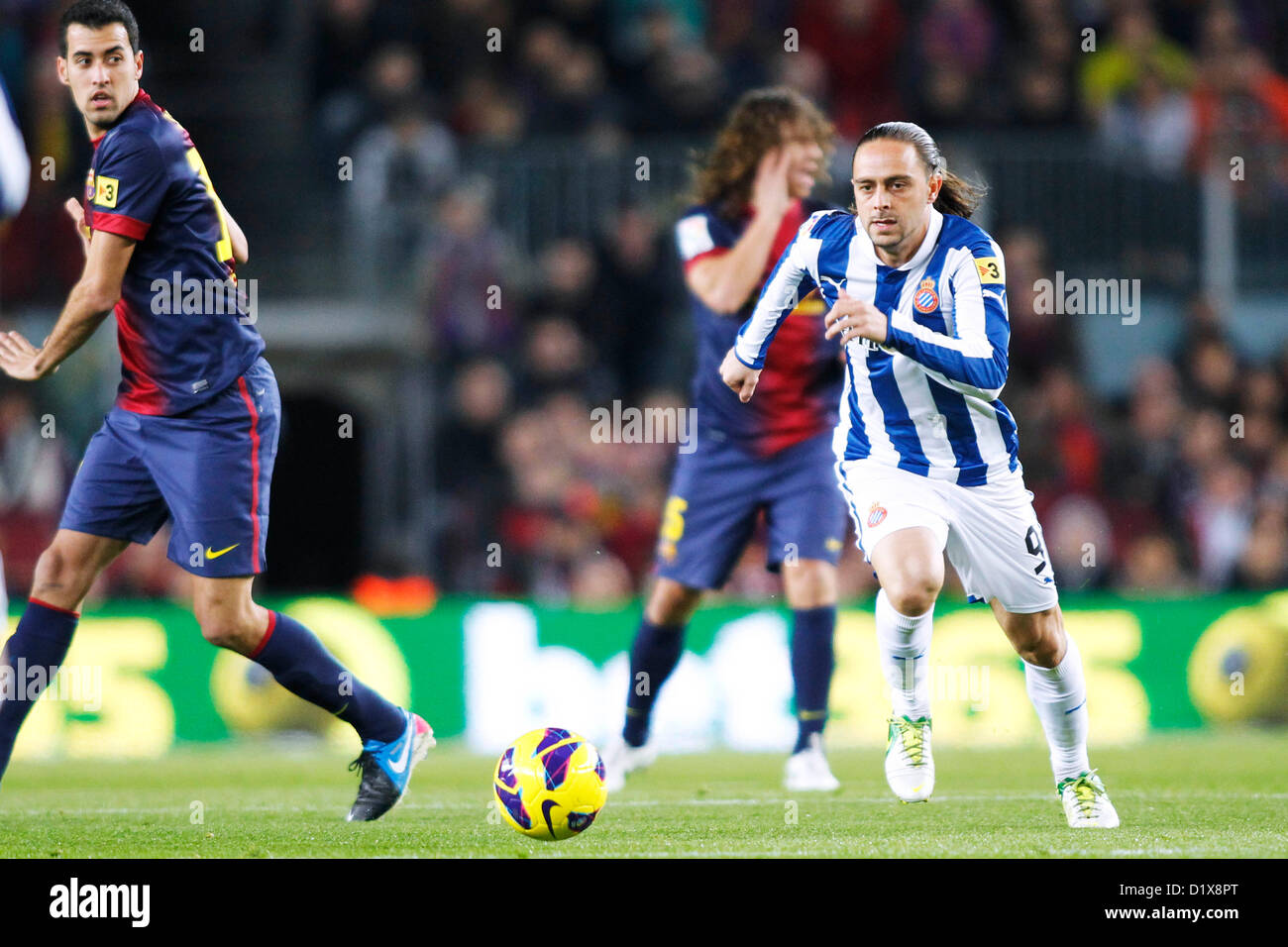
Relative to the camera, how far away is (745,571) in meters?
12.2

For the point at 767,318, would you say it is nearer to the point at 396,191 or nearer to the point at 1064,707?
the point at 1064,707

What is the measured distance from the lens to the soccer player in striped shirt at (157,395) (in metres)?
5.67

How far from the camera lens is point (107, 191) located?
5660mm

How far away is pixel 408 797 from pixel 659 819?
139 centimetres

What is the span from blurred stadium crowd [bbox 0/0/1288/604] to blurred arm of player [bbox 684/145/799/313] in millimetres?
4759

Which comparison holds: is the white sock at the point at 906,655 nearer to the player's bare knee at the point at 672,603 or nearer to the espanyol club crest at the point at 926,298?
the espanyol club crest at the point at 926,298

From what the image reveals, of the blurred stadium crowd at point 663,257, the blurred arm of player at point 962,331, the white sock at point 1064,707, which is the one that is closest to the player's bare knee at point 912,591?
the white sock at point 1064,707

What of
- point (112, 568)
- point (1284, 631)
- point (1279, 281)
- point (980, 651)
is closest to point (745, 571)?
point (980, 651)

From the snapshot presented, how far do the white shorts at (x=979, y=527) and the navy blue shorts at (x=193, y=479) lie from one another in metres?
1.99

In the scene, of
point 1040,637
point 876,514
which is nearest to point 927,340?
point 876,514

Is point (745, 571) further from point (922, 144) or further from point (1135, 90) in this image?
point (922, 144)

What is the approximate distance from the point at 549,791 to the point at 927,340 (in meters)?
1.80

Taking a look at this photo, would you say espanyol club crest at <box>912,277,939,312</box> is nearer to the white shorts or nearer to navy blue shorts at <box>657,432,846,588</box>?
the white shorts

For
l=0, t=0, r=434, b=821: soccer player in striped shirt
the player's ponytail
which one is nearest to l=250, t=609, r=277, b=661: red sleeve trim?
l=0, t=0, r=434, b=821: soccer player in striped shirt
